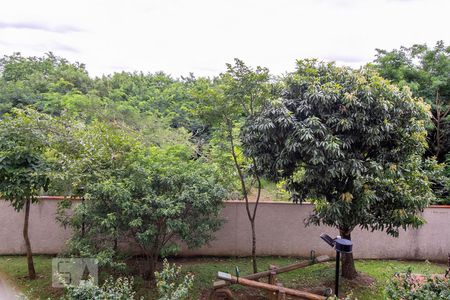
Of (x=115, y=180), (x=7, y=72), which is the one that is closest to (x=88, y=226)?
(x=115, y=180)

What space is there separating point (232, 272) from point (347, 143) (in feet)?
10.3

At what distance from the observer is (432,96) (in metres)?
9.62

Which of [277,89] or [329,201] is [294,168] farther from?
[277,89]

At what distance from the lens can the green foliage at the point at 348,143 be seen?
4520mm

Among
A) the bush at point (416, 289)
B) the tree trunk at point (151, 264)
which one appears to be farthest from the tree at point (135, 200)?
the bush at point (416, 289)

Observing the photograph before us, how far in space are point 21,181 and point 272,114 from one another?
3.66 meters

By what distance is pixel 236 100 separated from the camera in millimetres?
5332

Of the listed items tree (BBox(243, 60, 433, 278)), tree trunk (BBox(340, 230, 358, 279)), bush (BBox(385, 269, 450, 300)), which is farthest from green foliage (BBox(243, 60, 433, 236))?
bush (BBox(385, 269, 450, 300))

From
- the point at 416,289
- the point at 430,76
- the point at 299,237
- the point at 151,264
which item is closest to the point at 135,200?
the point at 151,264

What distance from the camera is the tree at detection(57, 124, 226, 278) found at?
4.56 m

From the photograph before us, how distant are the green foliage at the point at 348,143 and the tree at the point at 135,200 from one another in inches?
43.3

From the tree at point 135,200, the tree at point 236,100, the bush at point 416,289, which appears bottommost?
the bush at point 416,289

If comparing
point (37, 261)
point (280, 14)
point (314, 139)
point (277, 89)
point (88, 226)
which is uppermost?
point (280, 14)

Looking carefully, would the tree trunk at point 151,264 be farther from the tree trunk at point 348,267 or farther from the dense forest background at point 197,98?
the tree trunk at point 348,267
